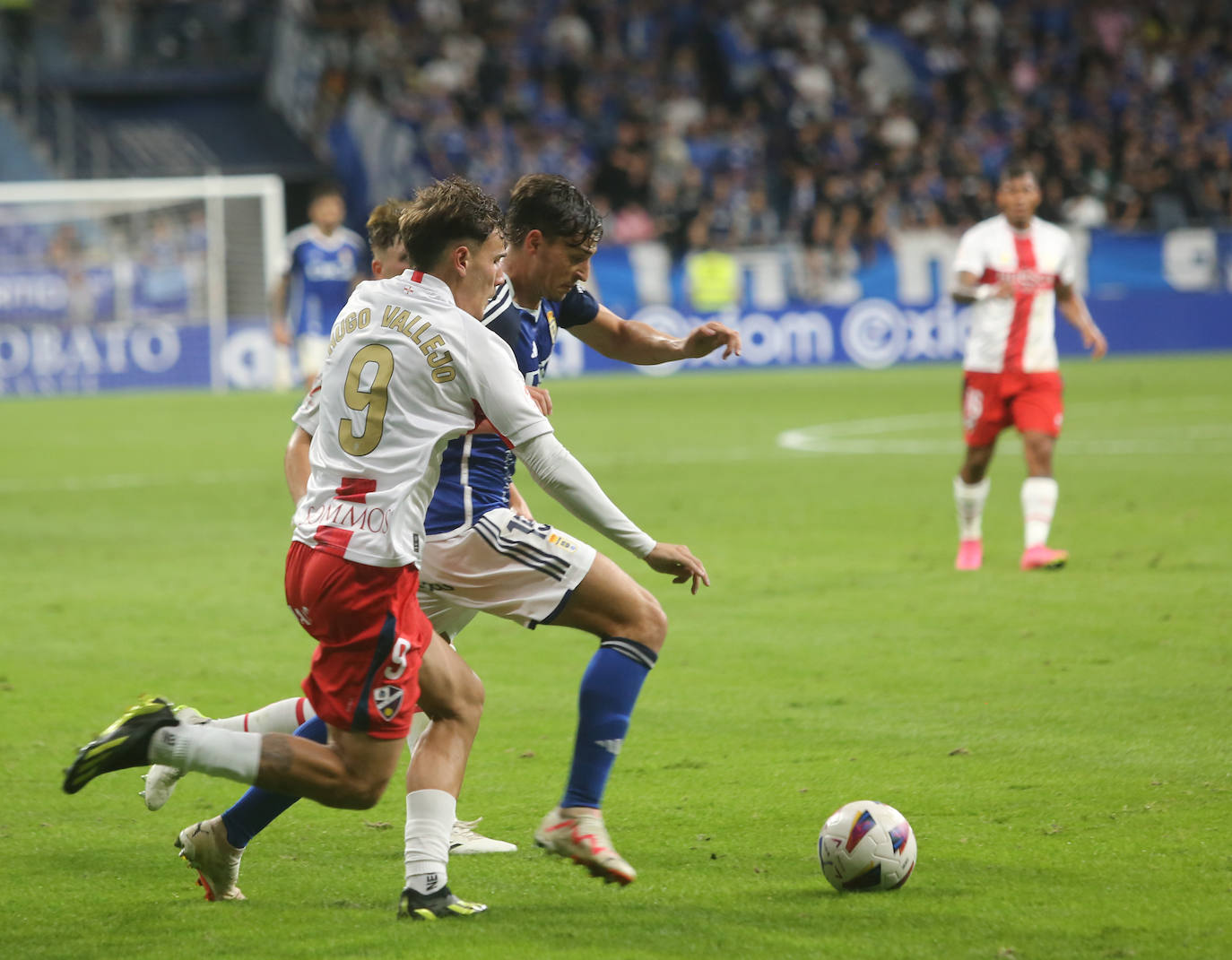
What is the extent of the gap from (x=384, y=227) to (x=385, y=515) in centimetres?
199

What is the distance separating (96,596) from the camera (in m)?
9.61

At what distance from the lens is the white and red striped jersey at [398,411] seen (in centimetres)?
417

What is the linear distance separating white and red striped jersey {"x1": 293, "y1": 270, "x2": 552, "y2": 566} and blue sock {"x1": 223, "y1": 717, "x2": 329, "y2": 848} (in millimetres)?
612

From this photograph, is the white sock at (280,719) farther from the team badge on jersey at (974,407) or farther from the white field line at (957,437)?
the white field line at (957,437)

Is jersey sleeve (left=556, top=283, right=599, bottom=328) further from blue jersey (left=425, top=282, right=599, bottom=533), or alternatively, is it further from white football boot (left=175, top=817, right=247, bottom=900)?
white football boot (left=175, top=817, right=247, bottom=900)

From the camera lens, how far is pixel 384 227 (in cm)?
589

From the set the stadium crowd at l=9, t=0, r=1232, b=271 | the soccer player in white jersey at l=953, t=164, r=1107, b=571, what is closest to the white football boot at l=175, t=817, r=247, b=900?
the soccer player in white jersey at l=953, t=164, r=1107, b=571

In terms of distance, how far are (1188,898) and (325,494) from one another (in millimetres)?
2371

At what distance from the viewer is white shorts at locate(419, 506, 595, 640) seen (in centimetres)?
455

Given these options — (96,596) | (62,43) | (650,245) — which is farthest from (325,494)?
(62,43)

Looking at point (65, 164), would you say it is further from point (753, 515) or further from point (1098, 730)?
point (1098, 730)

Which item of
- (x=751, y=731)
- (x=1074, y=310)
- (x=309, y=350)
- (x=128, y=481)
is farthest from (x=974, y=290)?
(x=309, y=350)

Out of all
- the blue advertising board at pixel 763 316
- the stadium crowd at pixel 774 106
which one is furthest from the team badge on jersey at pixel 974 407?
the stadium crowd at pixel 774 106

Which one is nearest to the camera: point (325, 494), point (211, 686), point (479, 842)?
point (325, 494)
